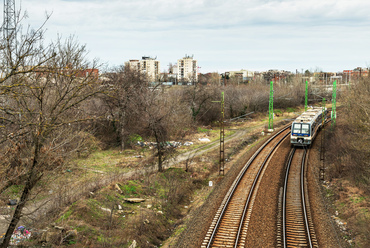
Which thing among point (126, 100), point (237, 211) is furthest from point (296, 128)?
point (126, 100)

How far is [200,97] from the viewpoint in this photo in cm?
5022

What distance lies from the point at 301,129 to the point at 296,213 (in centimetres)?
1649

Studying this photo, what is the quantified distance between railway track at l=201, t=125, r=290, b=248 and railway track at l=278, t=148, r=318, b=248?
1.87 metres

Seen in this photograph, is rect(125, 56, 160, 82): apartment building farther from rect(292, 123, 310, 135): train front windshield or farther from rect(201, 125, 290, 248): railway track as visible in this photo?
rect(201, 125, 290, 248): railway track

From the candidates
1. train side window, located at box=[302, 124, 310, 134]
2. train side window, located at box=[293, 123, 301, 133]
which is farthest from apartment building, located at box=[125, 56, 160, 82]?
train side window, located at box=[302, 124, 310, 134]

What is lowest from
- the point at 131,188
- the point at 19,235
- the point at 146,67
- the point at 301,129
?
the point at 131,188

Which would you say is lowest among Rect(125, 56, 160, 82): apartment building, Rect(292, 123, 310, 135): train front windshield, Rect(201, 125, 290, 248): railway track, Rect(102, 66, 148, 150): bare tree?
Rect(201, 125, 290, 248): railway track

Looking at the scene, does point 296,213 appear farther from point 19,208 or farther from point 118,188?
point 19,208

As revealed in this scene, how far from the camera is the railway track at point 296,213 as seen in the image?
13609 millimetres

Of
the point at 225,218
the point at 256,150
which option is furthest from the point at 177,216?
the point at 256,150

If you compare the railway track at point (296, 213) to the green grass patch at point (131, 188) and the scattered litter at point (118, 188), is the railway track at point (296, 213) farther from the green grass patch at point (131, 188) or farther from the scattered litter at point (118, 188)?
the scattered litter at point (118, 188)

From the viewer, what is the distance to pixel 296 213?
1648 cm

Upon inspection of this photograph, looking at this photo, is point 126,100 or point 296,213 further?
point 126,100

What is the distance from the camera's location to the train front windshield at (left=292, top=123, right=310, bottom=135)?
31.0 metres
